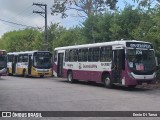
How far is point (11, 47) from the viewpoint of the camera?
87562 mm

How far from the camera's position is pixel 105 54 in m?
24.8

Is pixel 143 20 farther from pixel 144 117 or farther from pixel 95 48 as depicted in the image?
pixel 144 117

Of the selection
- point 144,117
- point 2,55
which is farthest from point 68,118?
point 2,55

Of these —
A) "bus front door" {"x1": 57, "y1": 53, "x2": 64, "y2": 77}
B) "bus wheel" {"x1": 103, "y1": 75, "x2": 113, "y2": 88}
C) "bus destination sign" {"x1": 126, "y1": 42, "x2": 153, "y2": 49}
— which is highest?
"bus destination sign" {"x1": 126, "y1": 42, "x2": 153, "y2": 49}

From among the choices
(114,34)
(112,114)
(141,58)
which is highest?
(114,34)

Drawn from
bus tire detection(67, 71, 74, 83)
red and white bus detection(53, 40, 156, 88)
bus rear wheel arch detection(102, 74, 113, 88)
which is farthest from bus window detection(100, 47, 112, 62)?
bus tire detection(67, 71, 74, 83)

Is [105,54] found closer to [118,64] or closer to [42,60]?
[118,64]

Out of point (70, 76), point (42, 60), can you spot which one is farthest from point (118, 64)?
point (42, 60)

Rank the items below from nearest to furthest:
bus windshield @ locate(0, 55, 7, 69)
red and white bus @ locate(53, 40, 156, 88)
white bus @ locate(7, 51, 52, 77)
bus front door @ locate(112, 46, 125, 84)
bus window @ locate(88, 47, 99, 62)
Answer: red and white bus @ locate(53, 40, 156, 88)
bus front door @ locate(112, 46, 125, 84)
bus window @ locate(88, 47, 99, 62)
bus windshield @ locate(0, 55, 7, 69)
white bus @ locate(7, 51, 52, 77)

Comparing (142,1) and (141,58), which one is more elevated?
(142,1)

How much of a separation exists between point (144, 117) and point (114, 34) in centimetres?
2319

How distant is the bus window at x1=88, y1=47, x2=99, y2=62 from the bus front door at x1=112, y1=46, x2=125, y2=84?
247cm

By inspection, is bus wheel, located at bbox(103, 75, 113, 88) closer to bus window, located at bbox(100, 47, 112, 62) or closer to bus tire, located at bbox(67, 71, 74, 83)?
bus window, located at bbox(100, 47, 112, 62)

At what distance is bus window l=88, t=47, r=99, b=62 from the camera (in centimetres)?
2592
